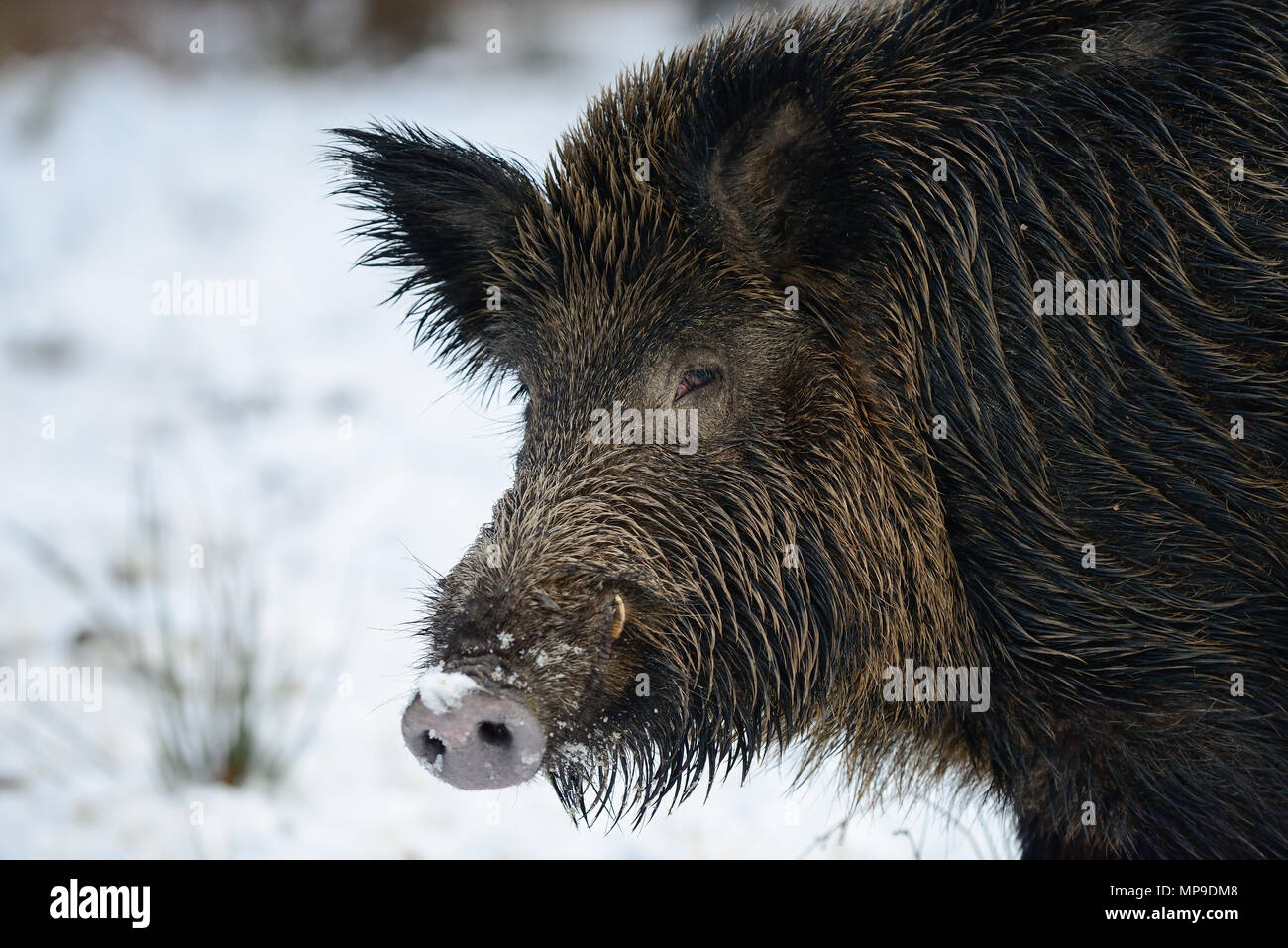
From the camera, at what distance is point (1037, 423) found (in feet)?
10.7

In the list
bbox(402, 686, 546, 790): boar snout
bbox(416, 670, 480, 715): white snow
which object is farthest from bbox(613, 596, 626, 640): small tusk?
bbox(416, 670, 480, 715): white snow

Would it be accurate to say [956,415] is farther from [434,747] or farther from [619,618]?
[434,747]

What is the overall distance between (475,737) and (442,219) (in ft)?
6.21

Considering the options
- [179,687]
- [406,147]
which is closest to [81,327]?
[179,687]

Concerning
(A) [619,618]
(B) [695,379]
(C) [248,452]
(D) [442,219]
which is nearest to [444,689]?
(A) [619,618]

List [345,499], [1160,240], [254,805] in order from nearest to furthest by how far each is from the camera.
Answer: [1160,240] → [254,805] → [345,499]

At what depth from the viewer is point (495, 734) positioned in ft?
9.09

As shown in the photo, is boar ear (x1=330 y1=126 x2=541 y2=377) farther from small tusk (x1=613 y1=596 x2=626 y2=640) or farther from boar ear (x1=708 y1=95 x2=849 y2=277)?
small tusk (x1=613 y1=596 x2=626 y2=640)

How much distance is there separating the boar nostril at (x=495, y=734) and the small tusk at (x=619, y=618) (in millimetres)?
441

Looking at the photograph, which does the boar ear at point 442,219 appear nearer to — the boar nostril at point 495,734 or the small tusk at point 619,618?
the small tusk at point 619,618

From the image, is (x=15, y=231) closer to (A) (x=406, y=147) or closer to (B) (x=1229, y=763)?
(A) (x=406, y=147)

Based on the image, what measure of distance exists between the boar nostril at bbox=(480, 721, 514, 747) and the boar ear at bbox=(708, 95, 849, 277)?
4.89 feet

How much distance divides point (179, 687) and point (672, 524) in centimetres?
312

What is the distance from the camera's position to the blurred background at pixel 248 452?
17.0 feet
